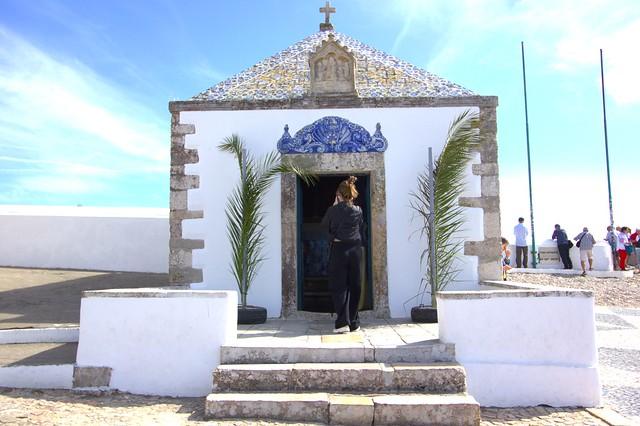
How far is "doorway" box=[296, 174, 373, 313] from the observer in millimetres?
7004

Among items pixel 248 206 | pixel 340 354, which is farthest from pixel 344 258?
pixel 248 206

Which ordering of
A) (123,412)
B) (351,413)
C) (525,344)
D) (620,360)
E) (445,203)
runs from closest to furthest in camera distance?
(351,413) → (123,412) → (525,344) → (620,360) → (445,203)

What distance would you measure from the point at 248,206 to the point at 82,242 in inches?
368

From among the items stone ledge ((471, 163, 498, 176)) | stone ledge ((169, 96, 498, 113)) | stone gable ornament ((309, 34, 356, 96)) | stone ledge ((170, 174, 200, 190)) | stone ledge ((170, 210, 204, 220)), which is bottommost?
stone ledge ((170, 210, 204, 220))

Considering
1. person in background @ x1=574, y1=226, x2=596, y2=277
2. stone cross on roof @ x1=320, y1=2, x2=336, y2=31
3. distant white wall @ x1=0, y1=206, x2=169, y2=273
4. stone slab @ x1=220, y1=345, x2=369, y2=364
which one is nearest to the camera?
stone slab @ x1=220, y1=345, x2=369, y2=364

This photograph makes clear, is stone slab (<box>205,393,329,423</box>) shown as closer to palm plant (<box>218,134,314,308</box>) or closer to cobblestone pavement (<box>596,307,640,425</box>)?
palm plant (<box>218,134,314,308</box>)

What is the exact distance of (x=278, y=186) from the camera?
22.7 ft

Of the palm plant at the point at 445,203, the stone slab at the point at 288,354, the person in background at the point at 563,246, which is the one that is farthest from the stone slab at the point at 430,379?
the person in background at the point at 563,246

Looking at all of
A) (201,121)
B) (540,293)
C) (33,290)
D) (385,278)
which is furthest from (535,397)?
(33,290)

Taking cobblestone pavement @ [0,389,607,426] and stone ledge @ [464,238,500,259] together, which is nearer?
cobblestone pavement @ [0,389,607,426]

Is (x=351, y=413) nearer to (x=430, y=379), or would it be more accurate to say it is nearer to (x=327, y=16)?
(x=430, y=379)

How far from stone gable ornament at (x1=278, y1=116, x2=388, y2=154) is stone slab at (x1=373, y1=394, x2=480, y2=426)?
372 cm

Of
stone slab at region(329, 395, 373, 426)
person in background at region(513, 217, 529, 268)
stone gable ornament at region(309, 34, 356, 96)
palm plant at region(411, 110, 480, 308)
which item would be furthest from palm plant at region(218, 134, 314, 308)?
person in background at region(513, 217, 529, 268)

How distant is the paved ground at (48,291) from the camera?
22.6 ft
